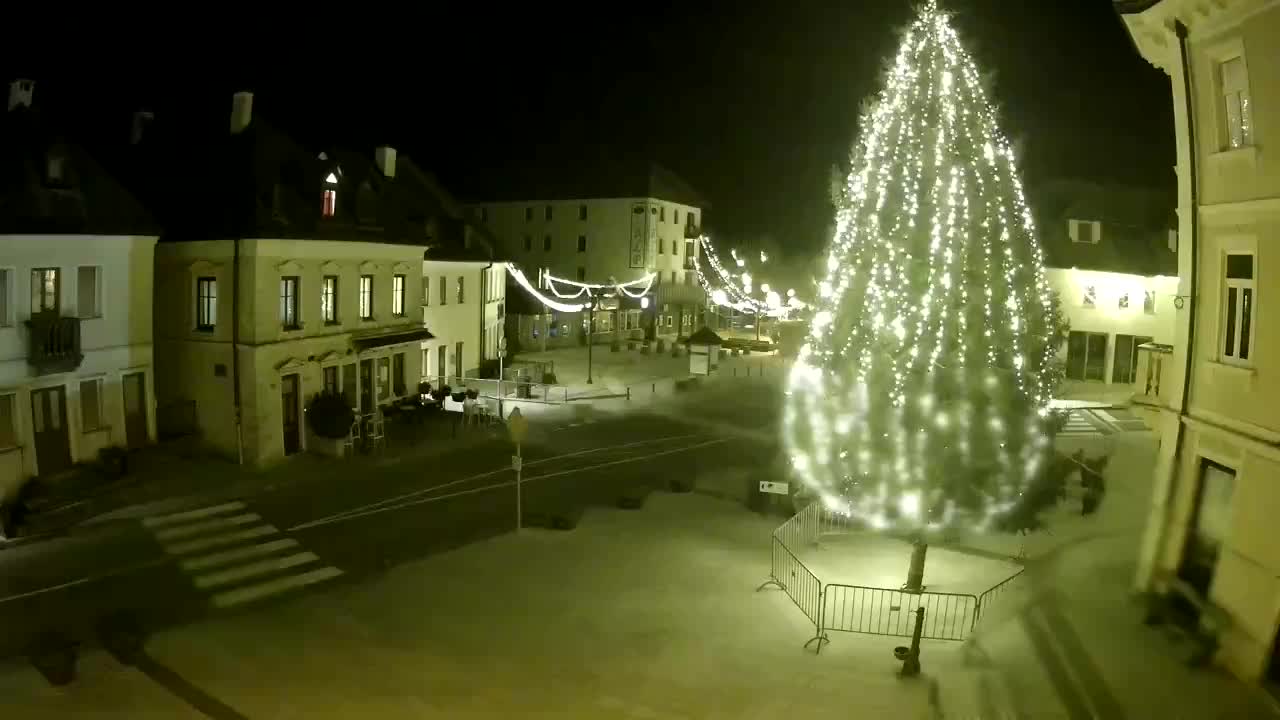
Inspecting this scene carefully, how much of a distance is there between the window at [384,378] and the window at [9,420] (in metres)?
10.9

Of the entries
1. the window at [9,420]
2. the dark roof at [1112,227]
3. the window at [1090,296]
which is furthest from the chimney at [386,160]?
the window at [1090,296]

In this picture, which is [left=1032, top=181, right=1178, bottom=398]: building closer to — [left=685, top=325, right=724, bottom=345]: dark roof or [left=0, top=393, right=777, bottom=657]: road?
[left=685, top=325, right=724, bottom=345]: dark roof

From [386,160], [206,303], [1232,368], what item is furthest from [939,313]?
[386,160]

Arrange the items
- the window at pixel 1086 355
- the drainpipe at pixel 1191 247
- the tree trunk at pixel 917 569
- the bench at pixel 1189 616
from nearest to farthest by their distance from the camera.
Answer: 1. the bench at pixel 1189 616
2. the drainpipe at pixel 1191 247
3. the tree trunk at pixel 917 569
4. the window at pixel 1086 355

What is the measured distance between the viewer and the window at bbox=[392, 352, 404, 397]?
3092 cm

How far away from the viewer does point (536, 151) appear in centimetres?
6384

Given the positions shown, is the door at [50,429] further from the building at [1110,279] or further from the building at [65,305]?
the building at [1110,279]

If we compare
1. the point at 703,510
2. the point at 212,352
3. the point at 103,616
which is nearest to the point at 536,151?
the point at 212,352

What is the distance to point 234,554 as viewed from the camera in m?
18.0

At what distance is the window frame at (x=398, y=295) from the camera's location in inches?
1219

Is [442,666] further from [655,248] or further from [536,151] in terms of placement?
[536,151]

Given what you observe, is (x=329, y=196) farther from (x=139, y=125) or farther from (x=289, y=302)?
(x=139, y=125)

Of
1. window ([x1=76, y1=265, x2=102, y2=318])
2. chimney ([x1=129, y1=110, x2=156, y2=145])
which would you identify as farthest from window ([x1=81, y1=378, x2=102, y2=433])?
chimney ([x1=129, y1=110, x2=156, y2=145])

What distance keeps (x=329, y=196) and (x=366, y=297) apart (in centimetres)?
345
